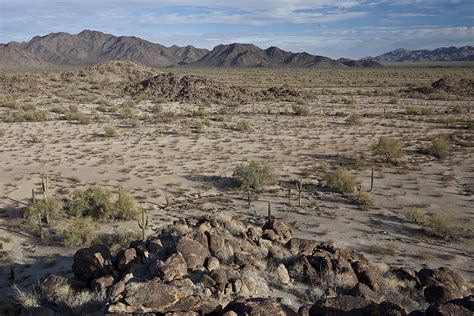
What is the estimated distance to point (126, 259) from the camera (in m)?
9.08

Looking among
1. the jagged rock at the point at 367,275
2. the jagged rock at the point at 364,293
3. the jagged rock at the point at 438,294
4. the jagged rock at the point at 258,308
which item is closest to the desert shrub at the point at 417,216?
the jagged rock at the point at 367,275

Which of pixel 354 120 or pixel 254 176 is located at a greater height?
pixel 354 120

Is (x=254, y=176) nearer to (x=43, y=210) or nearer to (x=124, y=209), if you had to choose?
(x=124, y=209)

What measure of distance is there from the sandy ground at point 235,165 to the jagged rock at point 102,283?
2.58 metres

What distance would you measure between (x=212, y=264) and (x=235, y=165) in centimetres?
1209

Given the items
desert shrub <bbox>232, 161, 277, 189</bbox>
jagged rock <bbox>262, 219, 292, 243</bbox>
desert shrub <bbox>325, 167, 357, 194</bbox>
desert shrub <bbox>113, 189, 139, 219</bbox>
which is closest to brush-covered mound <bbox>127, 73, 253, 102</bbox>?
desert shrub <bbox>232, 161, 277, 189</bbox>

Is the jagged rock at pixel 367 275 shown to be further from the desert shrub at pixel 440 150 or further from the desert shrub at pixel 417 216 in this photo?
the desert shrub at pixel 440 150

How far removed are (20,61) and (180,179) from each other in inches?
6860

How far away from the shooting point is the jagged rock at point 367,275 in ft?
29.4

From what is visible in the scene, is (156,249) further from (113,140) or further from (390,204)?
(113,140)

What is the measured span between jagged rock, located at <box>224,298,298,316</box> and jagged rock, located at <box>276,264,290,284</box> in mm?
2304

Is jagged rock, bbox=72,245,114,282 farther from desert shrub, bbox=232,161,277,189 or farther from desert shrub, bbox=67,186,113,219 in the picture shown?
desert shrub, bbox=232,161,277,189

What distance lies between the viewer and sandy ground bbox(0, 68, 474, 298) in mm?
Result: 12719

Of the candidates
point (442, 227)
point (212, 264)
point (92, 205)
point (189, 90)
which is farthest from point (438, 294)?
point (189, 90)
